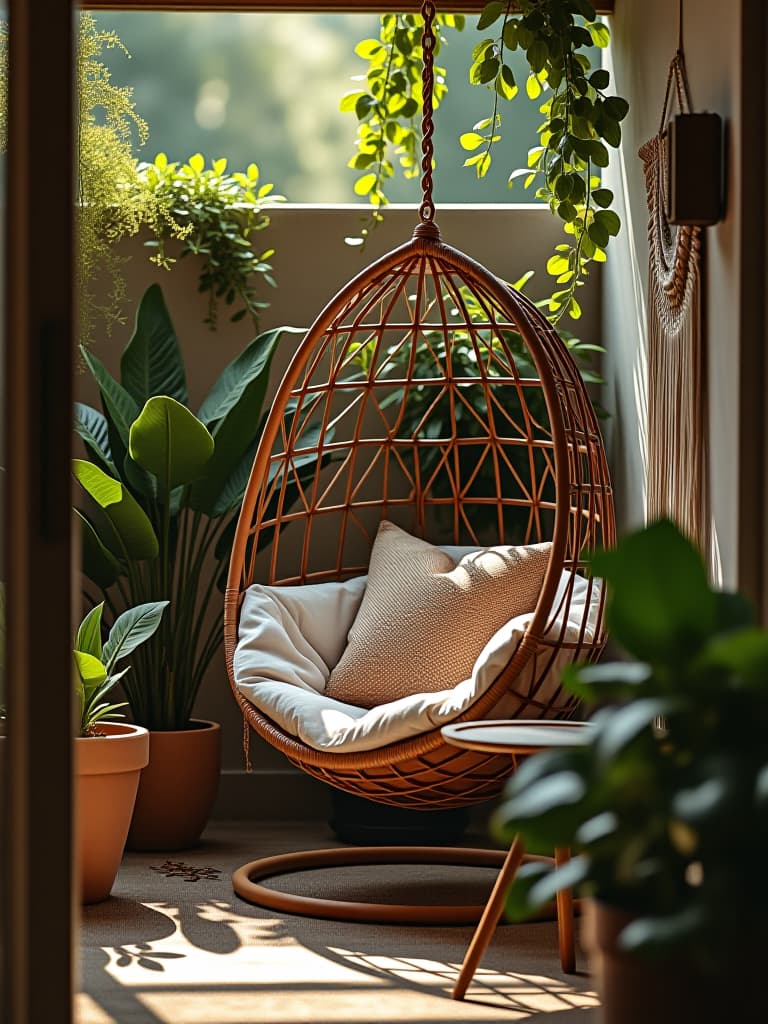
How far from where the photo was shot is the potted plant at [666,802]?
4.48 ft

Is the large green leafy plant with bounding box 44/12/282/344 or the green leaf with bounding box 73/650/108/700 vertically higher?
the large green leafy plant with bounding box 44/12/282/344

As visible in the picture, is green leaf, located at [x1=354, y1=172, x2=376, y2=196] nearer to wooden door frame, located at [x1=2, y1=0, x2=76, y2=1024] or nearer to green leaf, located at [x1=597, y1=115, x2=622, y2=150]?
green leaf, located at [x1=597, y1=115, x2=622, y2=150]

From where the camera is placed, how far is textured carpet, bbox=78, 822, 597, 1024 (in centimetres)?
248

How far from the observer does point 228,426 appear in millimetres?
4078

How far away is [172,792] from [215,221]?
1783 millimetres

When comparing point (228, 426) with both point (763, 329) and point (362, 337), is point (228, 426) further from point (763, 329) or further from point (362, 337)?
point (763, 329)

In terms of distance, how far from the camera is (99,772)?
3322 mm

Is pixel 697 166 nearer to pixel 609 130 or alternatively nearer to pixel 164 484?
pixel 609 130

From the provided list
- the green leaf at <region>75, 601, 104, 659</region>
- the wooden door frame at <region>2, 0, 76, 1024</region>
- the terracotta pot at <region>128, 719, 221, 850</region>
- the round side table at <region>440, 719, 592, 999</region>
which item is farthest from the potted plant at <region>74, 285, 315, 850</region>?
the wooden door frame at <region>2, 0, 76, 1024</region>

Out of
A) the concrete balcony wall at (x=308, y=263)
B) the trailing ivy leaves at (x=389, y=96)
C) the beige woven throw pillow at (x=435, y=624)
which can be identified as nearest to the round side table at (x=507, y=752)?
the beige woven throw pillow at (x=435, y=624)

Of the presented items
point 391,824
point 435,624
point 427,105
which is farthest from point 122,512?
point 427,105

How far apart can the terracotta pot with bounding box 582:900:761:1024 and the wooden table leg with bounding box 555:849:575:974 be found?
1167mm

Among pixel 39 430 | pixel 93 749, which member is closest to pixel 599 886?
pixel 39 430

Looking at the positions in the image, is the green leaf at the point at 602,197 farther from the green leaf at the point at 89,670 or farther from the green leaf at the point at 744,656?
the green leaf at the point at 744,656
